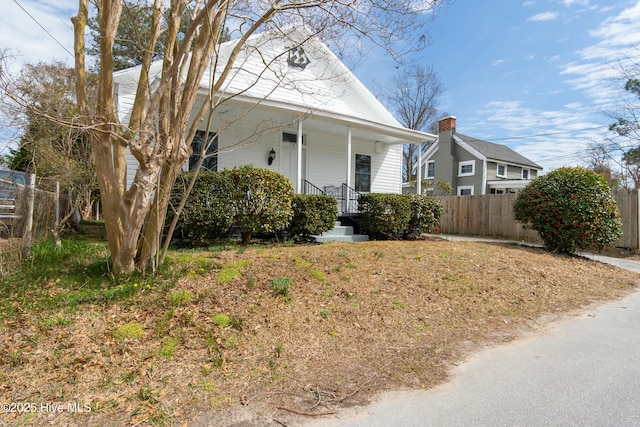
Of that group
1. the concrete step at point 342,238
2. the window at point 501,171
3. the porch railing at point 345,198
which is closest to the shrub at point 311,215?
the concrete step at point 342,238

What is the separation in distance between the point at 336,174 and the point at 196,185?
6776mm

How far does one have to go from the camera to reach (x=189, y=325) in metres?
3.62

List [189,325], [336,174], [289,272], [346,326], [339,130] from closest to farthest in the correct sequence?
[189,325]
[346,326]
[289,272]
[339,130]
[336,174]

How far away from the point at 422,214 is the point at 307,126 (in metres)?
4.61

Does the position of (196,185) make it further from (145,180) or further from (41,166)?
(41,166)

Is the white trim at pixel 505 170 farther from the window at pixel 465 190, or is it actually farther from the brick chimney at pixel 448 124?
the brick chimney at pixel 448 124

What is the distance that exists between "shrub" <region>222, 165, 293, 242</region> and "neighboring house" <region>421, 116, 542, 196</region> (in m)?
21.3

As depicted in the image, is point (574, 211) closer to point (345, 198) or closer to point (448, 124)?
point (345, 198)

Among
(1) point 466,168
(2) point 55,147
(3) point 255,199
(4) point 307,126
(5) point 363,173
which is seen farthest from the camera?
(1) point 466,168

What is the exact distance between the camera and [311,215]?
328 inches

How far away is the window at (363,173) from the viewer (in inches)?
537

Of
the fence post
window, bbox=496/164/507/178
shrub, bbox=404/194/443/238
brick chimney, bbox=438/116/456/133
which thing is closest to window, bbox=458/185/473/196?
window, bbox=496/164/507/178

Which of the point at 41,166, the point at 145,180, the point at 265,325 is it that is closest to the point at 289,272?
the point at 265,325

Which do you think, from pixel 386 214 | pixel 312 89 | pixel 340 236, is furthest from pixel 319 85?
pixel 340 236
